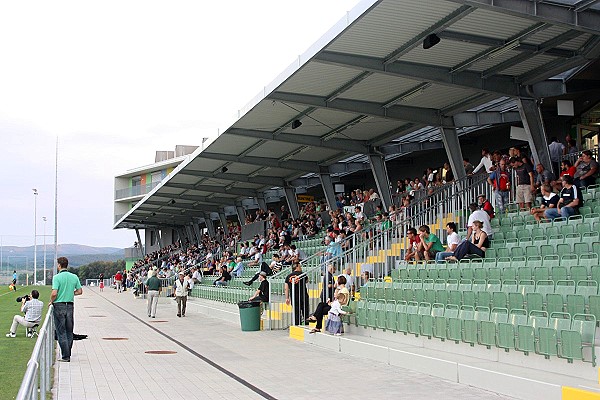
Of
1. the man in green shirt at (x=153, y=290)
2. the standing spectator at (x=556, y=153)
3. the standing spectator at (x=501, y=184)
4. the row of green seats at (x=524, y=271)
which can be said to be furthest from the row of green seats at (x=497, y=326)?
the man in green shirt at (x=153, y=290)

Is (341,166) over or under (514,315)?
over

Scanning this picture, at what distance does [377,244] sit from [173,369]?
807 cm

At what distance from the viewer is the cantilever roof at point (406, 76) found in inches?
645

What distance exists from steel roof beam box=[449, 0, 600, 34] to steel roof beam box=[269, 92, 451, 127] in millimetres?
8722

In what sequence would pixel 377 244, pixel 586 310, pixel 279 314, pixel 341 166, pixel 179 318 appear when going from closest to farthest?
pixel 586 310, pixel 377 244, pixel 279 314, pixel 179 318, pixel 341 166

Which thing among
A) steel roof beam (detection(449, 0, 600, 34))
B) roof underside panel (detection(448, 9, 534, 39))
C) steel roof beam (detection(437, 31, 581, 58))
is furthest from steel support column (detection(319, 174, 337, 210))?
steel roof beam (detection(449, 0, 600, 34))

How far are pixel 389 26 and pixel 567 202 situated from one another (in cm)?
553

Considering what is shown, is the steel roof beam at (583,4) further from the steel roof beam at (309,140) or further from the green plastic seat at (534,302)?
the steel roof beam at (309,140)

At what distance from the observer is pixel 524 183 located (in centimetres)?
1973

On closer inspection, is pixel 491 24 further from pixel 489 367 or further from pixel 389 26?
pixel 489 367

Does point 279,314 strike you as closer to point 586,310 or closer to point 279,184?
point 586,310

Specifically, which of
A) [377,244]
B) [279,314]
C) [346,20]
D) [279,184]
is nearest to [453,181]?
[377,244]

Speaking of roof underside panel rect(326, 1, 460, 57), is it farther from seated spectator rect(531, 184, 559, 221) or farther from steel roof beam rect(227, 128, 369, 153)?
steel roof beam rect(227, 128, 369, 153)

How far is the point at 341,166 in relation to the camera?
37.1 meters
